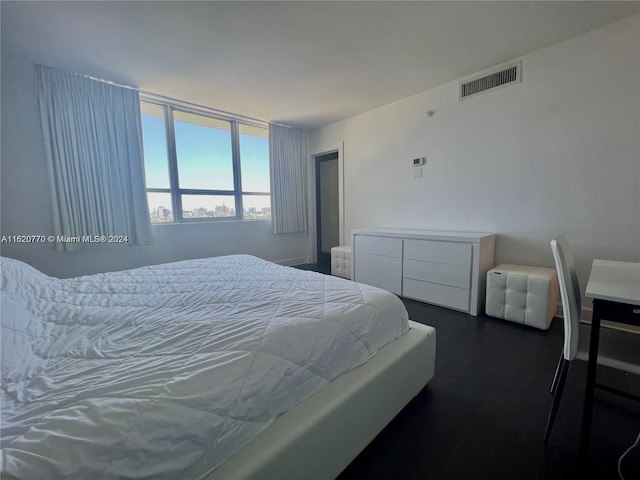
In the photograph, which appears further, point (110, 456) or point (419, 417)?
point (419, 417)

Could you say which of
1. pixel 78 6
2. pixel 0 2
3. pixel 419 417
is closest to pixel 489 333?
pixel 419 417

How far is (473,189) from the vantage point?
298 centimetres

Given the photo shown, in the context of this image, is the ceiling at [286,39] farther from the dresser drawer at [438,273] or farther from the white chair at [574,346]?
the dresser drawer at [438,273]

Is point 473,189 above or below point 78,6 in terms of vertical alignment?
below

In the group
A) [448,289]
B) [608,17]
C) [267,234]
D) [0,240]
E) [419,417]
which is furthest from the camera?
[267,234]

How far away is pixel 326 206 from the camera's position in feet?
16.4

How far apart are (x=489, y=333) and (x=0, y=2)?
4345mm

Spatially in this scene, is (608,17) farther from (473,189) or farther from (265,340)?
(265,340)

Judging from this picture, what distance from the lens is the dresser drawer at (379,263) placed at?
314 centimetres

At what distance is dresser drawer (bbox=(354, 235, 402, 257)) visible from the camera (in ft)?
10.2

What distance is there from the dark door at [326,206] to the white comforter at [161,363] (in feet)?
Answer: 11.1

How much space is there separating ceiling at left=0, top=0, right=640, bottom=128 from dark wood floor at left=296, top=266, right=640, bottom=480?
8.28 feet

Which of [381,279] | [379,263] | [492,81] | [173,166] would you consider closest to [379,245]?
[379,263]

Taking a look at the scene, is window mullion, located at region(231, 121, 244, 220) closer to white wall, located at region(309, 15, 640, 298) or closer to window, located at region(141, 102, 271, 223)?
window, located at region(141, 102, 271, 223)
